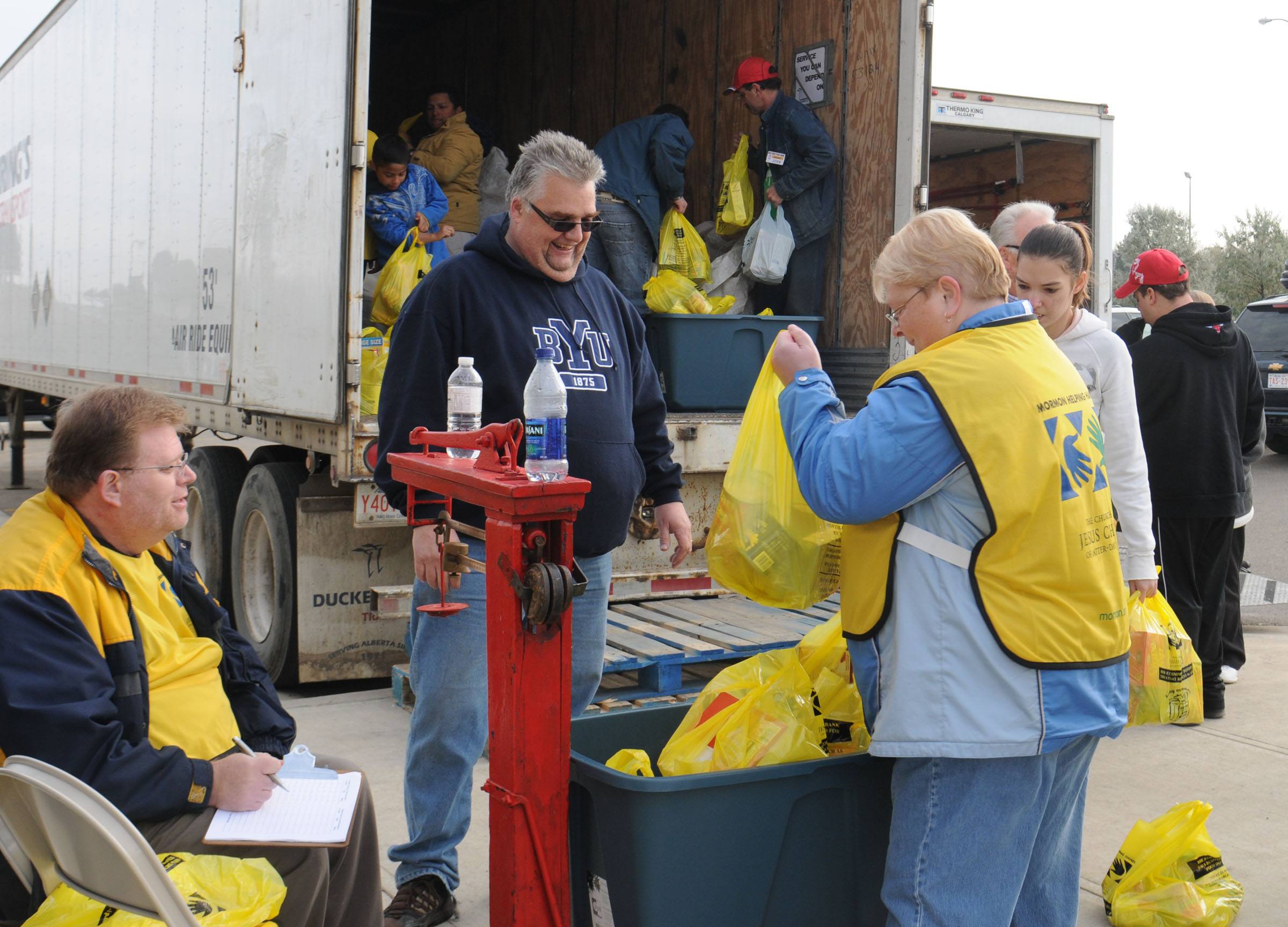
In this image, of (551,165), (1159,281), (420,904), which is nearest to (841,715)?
(420,904)

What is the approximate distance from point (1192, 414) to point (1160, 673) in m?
2.10

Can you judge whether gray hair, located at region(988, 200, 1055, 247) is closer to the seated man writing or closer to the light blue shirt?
the light blue shirt

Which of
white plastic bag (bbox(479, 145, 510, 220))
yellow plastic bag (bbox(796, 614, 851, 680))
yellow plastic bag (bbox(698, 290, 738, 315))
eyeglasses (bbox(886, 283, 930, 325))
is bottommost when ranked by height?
yellow plastic bag (bbox(796, 614, 851, 680))

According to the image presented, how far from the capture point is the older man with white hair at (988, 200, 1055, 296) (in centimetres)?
414

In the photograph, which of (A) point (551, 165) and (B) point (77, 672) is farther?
(A) point (551, 165)

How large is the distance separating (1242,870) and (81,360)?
26.0ft

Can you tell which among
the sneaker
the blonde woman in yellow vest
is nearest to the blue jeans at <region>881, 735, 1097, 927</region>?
the blonde woman in yellow vest

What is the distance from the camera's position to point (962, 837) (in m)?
2.18

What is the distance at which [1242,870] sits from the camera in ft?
11.8

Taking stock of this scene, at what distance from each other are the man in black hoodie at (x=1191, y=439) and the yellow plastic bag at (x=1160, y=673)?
1.86 meters

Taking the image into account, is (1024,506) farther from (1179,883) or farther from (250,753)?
(1179,883)

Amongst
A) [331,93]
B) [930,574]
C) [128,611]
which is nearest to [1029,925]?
[930,574]

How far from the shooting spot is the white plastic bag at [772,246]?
19.6 feet

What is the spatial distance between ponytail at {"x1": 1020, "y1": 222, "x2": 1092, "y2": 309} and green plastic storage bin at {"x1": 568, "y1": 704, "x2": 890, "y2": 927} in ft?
6.02
